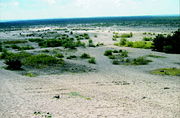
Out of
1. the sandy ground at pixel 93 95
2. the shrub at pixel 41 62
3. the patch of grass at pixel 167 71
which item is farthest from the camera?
the shrub at pixel 41 62

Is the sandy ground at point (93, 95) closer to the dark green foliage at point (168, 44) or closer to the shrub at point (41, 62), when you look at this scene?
the shrub at point (41, 62)

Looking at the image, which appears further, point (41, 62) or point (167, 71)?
point (41, 62)

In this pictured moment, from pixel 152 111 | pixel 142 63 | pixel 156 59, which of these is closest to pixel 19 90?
pixel 152 111

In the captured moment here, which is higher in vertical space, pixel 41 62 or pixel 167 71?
pixel 41 62

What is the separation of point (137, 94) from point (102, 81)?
13.8ft

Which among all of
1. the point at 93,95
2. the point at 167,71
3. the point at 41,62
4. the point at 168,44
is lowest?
the point at 167,71

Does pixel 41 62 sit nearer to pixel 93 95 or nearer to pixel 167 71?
pixel 93 95

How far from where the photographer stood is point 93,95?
15.2m

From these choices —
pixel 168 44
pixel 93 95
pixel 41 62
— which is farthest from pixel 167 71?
pixel 168 44

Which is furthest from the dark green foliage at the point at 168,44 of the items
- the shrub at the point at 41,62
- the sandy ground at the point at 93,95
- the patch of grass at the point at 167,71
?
the shrub at the point at 41,62

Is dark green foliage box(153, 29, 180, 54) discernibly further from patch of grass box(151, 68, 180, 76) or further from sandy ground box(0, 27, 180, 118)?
sandy ground box(0, 27, 180, 118)

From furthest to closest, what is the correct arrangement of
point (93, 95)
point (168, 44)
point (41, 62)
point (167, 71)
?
point (168, 44)
point (41, 62)
point (167, 71)
point (93, 95)

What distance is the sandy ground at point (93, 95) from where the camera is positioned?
12.2 m

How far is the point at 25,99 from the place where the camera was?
1448 centimetres
